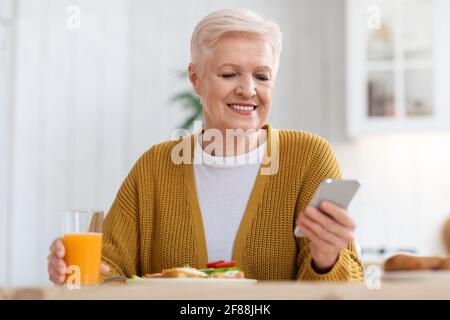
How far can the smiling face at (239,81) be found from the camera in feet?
4.86

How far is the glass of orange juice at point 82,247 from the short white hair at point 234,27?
1.63 ft

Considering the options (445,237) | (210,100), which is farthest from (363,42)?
(210,100)

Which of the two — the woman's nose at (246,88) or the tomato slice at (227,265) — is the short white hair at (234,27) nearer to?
the woman's nose at (246,88)

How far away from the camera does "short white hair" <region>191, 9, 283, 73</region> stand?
1.48m

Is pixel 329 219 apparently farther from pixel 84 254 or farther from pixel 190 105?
pixel 190 105

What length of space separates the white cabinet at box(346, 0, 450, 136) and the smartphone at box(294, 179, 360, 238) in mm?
2884

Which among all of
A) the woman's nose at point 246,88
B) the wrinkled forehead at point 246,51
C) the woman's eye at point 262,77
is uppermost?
the wrinkled forehead at point 246,51

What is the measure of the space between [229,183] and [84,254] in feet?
1.52

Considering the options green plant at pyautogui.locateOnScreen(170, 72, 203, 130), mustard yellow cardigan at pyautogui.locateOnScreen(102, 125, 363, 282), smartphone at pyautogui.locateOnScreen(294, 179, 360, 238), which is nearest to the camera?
smartphone at pyautogui.locateOnScreen(294, 179, 360, 238)

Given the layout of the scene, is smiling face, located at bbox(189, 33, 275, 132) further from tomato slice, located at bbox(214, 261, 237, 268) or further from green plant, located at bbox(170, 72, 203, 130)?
green plant, located at bbox(170, 72, 203, 130)

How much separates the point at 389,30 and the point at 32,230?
2123 millimetres

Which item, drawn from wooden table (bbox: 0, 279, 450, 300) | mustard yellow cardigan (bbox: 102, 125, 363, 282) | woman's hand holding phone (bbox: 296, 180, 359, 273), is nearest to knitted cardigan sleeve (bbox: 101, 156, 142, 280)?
mustard yellow cardigan (bbox: 102, 125, 363, 282)

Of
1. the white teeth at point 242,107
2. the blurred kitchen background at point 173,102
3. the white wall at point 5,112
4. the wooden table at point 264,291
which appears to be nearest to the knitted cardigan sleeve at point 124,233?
the white teeth at point 242,107
